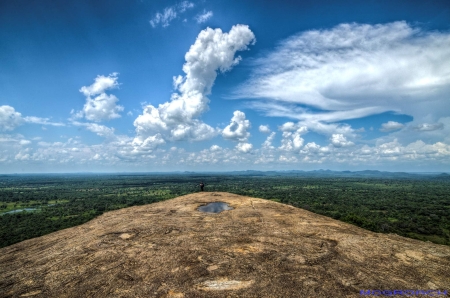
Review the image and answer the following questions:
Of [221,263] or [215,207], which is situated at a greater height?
[215,207]

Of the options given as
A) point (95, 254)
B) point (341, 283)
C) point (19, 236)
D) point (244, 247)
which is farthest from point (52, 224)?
point (341, 283)

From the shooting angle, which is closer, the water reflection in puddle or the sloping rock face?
the sloping rock face

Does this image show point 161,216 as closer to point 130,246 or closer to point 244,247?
point 130,246

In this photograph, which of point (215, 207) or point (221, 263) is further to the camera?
point (215, 207)

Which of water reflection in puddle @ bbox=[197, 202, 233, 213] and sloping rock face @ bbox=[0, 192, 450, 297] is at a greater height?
water reflection in puddle @ bbox=[197, 202, 233, 213]
